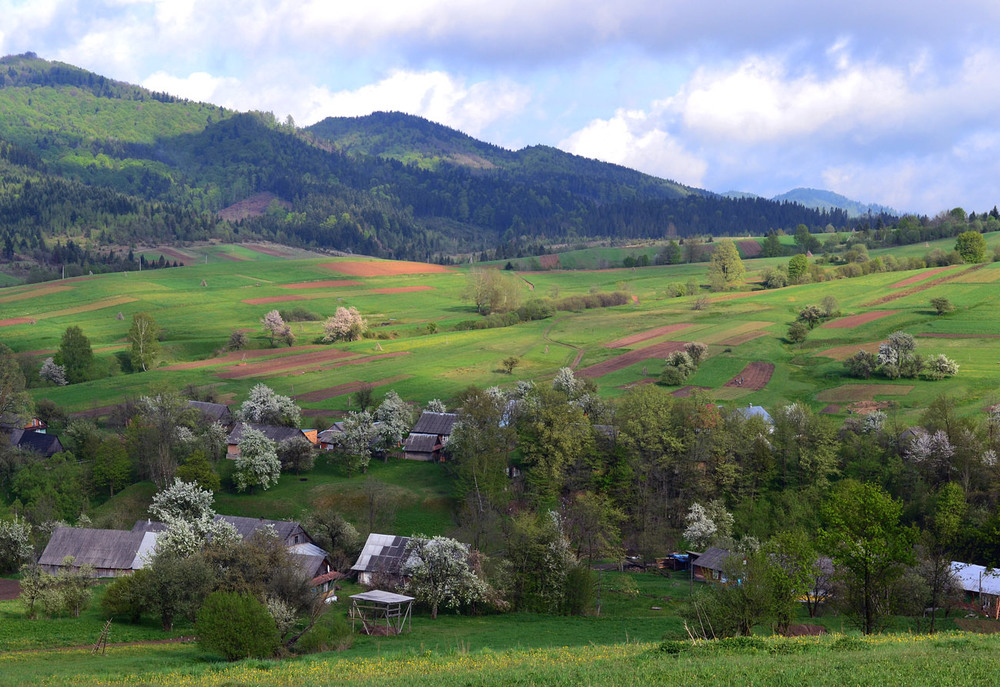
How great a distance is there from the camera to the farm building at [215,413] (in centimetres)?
8744

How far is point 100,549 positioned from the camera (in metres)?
61.2

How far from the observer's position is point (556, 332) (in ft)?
425

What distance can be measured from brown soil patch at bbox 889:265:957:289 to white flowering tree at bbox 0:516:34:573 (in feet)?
407

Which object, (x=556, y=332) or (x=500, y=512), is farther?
(x=556, y=332)

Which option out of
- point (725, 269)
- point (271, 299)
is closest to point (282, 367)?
point (271, 299)

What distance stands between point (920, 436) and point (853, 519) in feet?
105

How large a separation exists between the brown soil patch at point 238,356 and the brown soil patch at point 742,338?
5392cm

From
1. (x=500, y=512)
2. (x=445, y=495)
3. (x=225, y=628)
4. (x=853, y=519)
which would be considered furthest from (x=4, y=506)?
(x=853, y=519)

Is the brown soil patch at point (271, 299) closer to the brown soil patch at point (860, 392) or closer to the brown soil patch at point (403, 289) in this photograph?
the brown soil patch at point (403, 289)

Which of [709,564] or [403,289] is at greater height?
[403,289]

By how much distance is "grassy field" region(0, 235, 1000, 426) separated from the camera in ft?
324

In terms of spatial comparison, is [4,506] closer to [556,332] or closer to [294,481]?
[294,481]

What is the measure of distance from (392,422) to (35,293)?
111820 mm

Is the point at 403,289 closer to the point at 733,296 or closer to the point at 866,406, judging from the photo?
the point at 733,296
